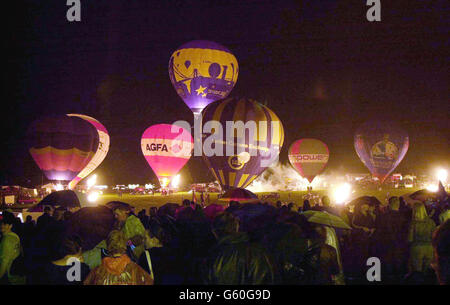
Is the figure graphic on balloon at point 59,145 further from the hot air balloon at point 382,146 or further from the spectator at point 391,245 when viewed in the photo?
the hot air balloon at point 382,146

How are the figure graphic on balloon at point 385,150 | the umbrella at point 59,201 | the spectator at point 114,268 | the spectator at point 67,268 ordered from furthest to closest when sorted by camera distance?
the figure graphic on balloon at point 385,150 < the umbrella at point 59,201 < the spectator at point 67,268 < the spectator at point 114,268

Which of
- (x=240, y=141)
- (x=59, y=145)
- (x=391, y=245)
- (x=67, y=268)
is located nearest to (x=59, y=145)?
(x=59, y=145)

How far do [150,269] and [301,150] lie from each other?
33124 mm

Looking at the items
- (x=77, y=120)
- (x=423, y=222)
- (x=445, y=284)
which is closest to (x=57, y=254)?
(x=445, y=284)

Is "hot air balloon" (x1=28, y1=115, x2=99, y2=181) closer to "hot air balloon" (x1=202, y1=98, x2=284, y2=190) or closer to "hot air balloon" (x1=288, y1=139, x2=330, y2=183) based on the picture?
"hot air balloon" (x1=202, y1=98, x2=284, y2=190)

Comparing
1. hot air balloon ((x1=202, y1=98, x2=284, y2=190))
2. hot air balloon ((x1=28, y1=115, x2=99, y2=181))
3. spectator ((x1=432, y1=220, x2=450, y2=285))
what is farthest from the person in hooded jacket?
hot air balloon ((x1=28, y1=115, x2=99, y2=181))

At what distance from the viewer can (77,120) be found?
21953mm

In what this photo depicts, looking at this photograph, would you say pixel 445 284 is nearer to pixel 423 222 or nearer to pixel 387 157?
pixel 423 222

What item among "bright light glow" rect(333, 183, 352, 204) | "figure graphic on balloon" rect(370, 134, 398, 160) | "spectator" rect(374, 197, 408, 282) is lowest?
"bright light glow" rect(333, 183, 352, 204)

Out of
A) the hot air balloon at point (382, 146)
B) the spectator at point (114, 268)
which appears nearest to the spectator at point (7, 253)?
the spectator at point (114, 268)

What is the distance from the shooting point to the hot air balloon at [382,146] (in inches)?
1166

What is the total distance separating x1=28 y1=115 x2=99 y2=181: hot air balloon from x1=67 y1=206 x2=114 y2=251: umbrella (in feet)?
53.4

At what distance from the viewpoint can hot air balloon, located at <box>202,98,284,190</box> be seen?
1798 centimetres

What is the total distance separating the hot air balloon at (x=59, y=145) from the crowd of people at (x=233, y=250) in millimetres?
14763
